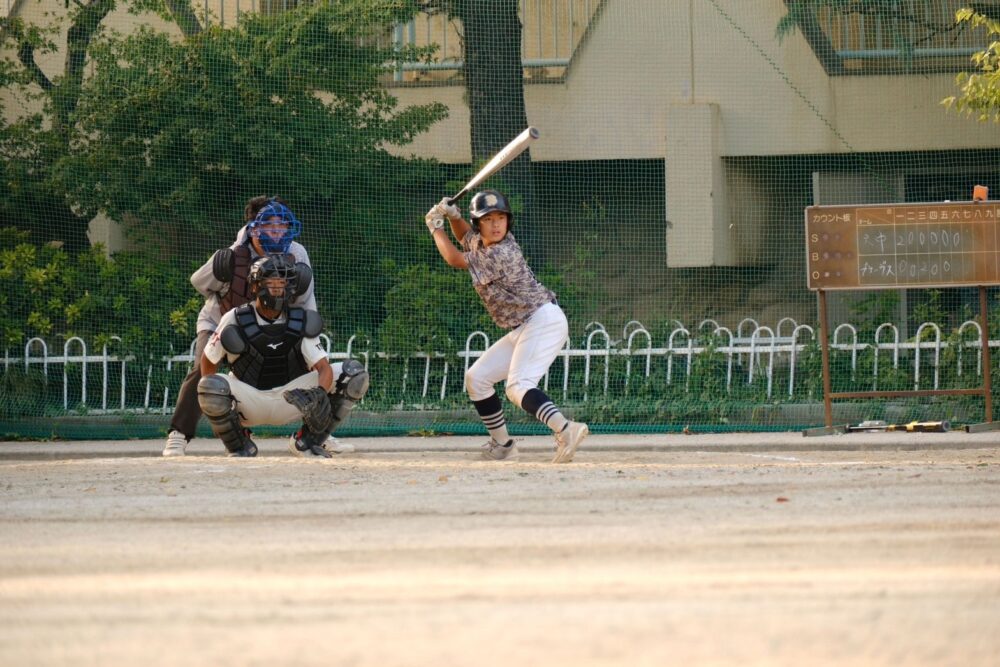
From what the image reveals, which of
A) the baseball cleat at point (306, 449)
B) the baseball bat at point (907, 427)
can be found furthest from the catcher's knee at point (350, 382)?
the baseball bat at point (907, 427)

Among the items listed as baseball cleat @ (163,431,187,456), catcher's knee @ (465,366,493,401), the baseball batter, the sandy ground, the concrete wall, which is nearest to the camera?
the sandy ground

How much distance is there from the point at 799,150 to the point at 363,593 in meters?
13.4

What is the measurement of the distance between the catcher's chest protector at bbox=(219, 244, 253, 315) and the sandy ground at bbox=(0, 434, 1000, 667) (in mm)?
1179

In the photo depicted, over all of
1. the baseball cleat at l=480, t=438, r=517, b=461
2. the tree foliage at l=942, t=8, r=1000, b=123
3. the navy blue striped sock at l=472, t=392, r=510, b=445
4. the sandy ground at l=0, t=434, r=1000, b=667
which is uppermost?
the tree foliage at l=942, t=8, r=1000, b=123

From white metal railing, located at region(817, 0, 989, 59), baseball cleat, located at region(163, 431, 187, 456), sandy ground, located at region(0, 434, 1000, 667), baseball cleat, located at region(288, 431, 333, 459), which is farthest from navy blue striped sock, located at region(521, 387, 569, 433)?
white metal railing, located at region(817, 0, 989, 59)

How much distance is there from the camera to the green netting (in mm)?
15055

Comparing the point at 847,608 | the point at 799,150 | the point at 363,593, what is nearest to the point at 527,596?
the point at 363,593

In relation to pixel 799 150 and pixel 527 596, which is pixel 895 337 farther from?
pixel 527 596

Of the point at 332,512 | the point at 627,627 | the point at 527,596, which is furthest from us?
the point at 332,512

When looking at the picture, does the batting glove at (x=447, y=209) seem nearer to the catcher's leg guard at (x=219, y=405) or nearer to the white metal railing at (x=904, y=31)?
the catcher's leg guard at (x=219, y=405)

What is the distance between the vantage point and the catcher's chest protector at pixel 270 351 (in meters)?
10.1

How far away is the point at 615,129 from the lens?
17562 millimetres

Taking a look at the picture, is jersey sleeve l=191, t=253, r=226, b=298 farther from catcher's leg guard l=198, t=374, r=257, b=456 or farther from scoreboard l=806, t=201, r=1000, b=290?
scoreboard l=806, t=201, r=1000, b=290

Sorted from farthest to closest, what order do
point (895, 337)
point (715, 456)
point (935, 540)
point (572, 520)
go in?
point (895, 337) < point (715, 456) < point (572, 520) < point (935, 540)
